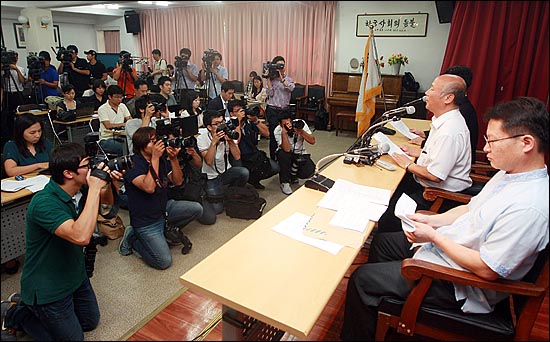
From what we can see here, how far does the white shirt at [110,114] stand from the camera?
2.27 meters

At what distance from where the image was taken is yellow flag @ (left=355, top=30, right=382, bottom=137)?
283 cm

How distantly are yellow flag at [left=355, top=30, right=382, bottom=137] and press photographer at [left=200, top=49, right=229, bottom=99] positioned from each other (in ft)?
3.72

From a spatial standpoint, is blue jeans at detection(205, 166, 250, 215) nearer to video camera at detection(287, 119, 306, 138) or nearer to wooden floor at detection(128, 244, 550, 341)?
video camera at detection(287, 119, 306, 138)

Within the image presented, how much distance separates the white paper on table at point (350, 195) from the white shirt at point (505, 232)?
423mm

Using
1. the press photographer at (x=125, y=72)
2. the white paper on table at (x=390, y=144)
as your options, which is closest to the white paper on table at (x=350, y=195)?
the white paper on table at (x=390, y=144)

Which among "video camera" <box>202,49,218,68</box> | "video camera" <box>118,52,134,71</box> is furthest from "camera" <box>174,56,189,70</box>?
"video camera" <box>118,52,134,71</box>

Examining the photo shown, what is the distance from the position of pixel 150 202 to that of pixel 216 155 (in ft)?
2.74

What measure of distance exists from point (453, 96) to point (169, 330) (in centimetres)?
164

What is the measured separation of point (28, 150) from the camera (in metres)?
2.05

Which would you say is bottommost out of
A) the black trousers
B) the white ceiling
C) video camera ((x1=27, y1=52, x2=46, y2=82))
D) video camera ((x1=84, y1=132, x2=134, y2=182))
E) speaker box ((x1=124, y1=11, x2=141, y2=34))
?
the black trousers

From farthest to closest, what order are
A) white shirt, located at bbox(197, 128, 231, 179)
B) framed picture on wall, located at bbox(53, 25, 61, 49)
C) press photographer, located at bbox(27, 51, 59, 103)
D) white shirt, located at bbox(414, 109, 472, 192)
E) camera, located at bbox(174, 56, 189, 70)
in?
white shirt, located at bbox(197, 128, 231, 179)
camera, located at bbox(174, 56, 189, 70)
white shirt, located at bbox(414, 109, 472, 192)
press photographer, located at bbox(27, 51, 59, 103)
framed picture on wall, located at bbox(53, 25, 61, 49)

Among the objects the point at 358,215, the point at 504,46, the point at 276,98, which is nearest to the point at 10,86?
the point at 358,215

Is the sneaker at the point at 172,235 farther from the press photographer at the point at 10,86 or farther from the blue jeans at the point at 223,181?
the press photographer at the point at 10,86

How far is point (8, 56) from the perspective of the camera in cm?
100
